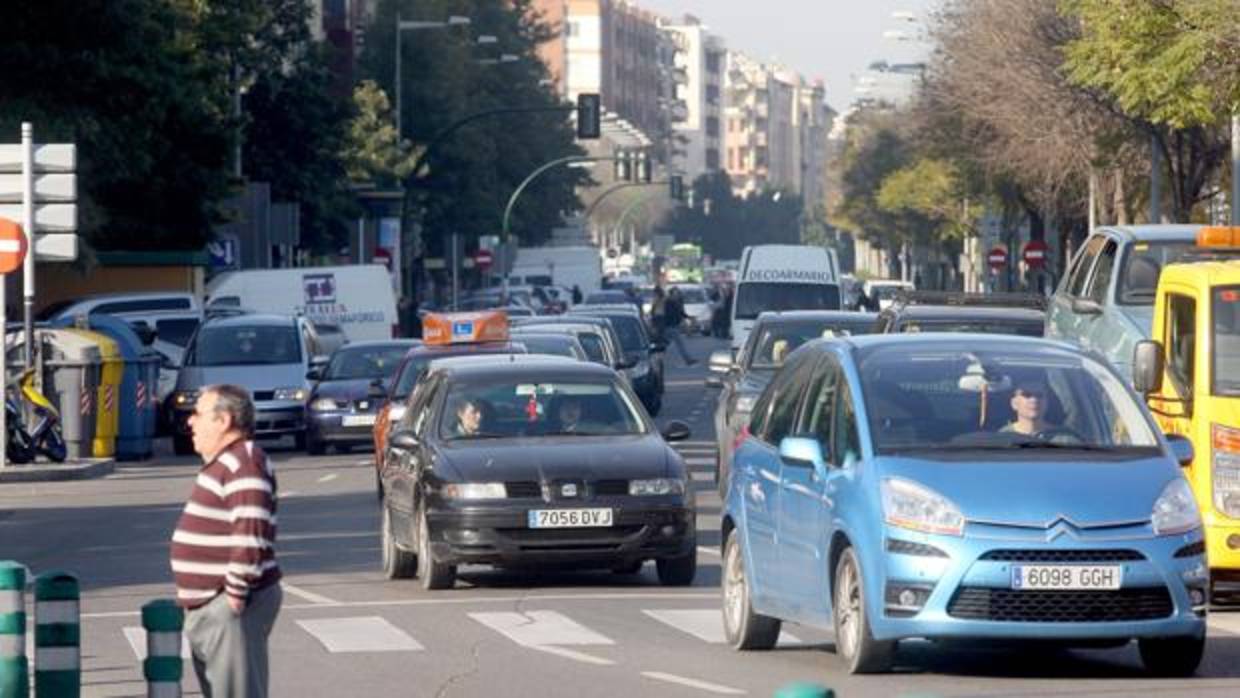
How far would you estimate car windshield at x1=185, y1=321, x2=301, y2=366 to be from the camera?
39.4 metres

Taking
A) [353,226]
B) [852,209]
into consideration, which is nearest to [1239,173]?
[353,226]

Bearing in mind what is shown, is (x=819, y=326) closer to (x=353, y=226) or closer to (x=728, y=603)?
(x=728, y=603)

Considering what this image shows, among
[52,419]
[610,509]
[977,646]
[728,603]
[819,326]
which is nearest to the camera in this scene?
[977,646]

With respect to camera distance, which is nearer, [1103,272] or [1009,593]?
[1009,593]

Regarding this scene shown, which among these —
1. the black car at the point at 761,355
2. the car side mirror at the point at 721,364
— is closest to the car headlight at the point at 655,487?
the black car at the point at 761,355

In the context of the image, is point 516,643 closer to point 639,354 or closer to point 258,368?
point 258,368

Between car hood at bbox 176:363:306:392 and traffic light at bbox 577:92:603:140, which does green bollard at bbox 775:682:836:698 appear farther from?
traffic light at bbox 577:92:603:140

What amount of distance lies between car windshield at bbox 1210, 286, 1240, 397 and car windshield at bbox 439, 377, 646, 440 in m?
3.95

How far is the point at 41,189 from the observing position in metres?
33.8

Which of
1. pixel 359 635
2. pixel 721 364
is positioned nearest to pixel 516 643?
pixel 359 635

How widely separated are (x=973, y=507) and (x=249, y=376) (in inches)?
1042

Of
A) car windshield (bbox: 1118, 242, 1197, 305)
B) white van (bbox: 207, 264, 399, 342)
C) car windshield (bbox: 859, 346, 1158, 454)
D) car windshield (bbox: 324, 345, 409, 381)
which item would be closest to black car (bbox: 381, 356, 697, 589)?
car windshield (bbox: 859, 346, 1158, 454)

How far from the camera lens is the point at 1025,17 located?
6022cm

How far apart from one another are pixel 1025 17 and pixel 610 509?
43.1 m
